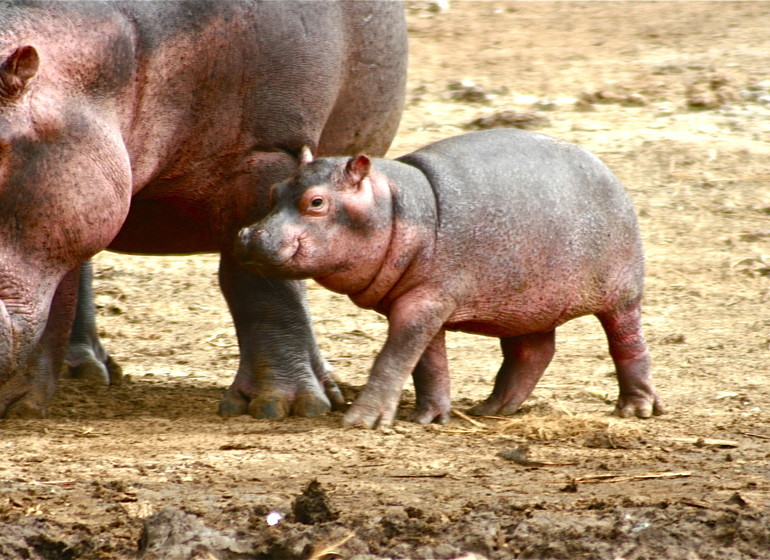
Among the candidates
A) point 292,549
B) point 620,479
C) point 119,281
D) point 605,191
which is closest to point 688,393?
point 605,191

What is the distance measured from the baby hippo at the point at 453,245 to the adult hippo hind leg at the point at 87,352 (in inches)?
58.1

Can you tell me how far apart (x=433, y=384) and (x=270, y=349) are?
0.61 meters

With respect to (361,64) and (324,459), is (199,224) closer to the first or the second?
(361,64)

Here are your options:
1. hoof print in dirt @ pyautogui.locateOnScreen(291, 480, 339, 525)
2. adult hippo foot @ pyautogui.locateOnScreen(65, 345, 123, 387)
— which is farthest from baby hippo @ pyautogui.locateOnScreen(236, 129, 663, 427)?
adult hippo foot @ pyautogui.locateOnScreen(65, 345, 123, 387)

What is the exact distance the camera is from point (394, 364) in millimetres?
4602

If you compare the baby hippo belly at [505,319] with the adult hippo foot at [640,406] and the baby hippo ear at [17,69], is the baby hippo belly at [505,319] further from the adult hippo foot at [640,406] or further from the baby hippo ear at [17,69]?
the baby hippo ear at [17,69]

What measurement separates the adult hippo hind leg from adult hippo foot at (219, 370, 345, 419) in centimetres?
87

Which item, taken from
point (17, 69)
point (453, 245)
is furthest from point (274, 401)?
point (17, 69)

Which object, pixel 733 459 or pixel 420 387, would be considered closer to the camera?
pixel 733 459

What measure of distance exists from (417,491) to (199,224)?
1661mm

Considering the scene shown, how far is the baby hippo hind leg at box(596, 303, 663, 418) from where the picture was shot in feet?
16.6

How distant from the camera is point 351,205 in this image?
14.8ft

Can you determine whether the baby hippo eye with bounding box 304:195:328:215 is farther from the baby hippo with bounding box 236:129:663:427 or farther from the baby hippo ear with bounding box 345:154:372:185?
the baby hippo ear with bounding box 345:154:372:185

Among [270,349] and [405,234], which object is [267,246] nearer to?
[405,234]
